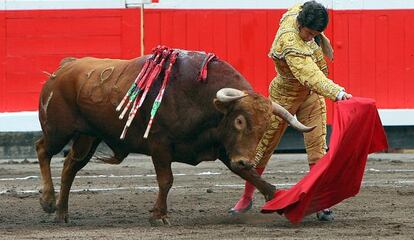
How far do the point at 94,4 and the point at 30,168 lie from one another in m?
2.55

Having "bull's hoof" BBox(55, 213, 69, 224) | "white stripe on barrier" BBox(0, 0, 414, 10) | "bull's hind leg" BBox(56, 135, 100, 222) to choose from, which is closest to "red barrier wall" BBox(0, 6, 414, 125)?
"white stripe on barrier" BBox(0, 0, 414, 10)

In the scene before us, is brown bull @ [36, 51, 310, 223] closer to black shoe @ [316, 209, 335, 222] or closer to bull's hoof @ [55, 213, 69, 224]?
bull's hoof @ [55, 213, 69, 224]

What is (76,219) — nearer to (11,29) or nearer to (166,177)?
(166,177)

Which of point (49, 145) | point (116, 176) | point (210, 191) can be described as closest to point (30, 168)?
point (116, 176)

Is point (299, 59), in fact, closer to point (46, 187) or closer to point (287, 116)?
point (287, 116)

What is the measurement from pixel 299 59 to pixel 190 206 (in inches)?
83.1

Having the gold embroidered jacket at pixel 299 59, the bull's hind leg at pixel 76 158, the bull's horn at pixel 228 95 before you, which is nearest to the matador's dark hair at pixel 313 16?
the gold embroidered jacket at pixel 299 59

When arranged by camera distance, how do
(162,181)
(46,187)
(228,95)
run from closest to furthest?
(228,95), (162,181), (46,187)

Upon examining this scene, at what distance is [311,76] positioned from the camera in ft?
31.9

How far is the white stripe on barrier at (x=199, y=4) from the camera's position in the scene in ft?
55.9

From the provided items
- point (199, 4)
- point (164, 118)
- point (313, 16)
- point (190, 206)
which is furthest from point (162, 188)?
point (199, 4)

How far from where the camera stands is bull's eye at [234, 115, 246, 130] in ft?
31.8

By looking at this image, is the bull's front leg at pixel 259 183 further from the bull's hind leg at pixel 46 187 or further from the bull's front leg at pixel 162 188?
the bull's hind leg at pixel 46 187

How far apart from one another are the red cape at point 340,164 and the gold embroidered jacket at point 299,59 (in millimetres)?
195
